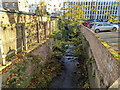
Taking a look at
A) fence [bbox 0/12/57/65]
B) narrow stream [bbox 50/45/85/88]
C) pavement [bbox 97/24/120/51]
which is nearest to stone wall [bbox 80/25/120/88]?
pavement [bbox 97/24/120/51]

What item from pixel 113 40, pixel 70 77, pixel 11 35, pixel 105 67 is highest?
pixel 11 35

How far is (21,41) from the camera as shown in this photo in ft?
21.9

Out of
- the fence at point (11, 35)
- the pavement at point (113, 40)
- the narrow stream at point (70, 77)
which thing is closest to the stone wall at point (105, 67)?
the pavement at point (113, 40)

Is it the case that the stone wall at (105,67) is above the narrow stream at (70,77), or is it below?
above

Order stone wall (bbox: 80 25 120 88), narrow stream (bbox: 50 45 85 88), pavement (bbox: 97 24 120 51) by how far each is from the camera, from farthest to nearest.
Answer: narrow stream (bbox: 50 45 85 88), pavement (bbox: 97 24 120 51), stone wall (bbox: 80 25 120 88)

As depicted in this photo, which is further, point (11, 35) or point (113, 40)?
point (113, 40)

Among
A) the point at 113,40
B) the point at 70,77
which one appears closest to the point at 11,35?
the point at 70,77

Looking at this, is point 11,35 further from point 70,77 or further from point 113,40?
point 113,40

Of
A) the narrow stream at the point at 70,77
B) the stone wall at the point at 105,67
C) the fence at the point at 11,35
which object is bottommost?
the narrow stream at the point at 70,77

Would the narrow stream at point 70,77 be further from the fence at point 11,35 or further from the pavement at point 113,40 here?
the fence at point 11,35

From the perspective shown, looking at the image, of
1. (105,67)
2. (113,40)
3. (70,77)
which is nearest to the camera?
(105,67)

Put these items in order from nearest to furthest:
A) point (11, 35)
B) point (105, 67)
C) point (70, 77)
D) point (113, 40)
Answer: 1. point (105, 67)
2. point (11, 35)
3. point (70, 77)
4. point (113, 40)

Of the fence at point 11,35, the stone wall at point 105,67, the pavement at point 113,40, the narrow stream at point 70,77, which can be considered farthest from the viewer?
the narrow stream at point 70,77

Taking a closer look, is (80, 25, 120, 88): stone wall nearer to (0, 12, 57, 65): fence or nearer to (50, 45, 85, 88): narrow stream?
(50, 45, 85, 88): narrow stream
